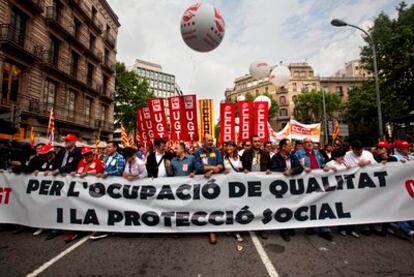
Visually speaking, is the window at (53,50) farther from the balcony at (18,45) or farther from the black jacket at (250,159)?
the black jacket at (250,159)

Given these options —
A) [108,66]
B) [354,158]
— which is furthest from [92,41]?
[354,158]

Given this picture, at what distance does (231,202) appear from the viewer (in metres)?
4.18

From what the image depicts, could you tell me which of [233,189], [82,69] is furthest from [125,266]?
[82,69]

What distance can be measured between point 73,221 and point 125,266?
1.81m

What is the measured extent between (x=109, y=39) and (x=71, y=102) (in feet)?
38.5

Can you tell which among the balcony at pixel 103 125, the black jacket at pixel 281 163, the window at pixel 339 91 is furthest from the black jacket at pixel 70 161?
the window at pixel 339 91

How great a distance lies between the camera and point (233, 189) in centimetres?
424

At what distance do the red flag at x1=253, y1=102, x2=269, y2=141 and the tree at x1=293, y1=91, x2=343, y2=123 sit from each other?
34.8 meters

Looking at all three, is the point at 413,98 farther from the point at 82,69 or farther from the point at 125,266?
the point at 82,69

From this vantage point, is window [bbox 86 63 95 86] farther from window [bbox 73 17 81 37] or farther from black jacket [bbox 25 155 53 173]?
black jacket [bbox 25 155 53 173]

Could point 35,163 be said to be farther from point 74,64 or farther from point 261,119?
point 74,64

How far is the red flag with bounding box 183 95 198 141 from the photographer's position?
877 cm

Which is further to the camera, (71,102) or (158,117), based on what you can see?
(71,102)

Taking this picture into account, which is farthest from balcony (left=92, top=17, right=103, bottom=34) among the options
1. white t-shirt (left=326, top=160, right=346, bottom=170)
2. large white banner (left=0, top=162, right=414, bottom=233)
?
white t-shirt (left=326, top=160, right=346, bottom=170)
